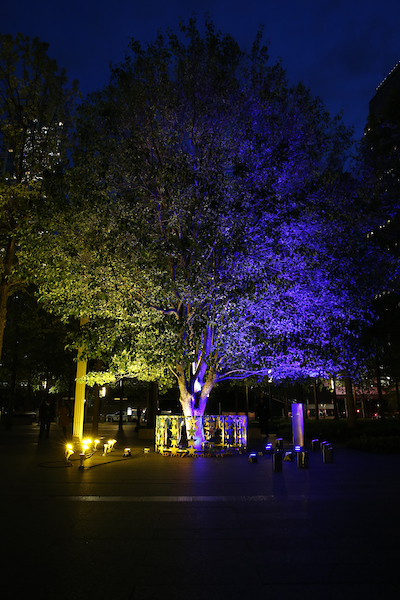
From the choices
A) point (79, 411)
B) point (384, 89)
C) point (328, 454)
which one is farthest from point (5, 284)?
point (384, 89)

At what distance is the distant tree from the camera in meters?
21.0

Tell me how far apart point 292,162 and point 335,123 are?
165 inches

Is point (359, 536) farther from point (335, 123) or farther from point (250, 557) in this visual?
point (335, 123)

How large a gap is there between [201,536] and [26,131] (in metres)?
21.3

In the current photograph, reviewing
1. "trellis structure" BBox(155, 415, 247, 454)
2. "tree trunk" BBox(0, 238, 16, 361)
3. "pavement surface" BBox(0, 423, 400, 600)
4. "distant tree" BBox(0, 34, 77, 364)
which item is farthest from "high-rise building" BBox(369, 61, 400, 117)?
"pavement surface" BBox(0, 423, 400, 600)

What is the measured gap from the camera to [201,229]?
17047mm

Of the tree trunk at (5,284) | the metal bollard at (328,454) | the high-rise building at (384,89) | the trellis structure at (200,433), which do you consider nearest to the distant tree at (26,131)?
the tree trunk at (5,284)

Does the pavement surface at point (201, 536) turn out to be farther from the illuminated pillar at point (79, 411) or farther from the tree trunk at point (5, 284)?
the tree trunk at point (5, 284)

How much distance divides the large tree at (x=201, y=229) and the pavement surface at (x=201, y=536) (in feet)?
21.8

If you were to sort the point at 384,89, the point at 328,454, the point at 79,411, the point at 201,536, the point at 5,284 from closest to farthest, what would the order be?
the point at 201,536
the point at 328,454
the point at 5,284
the point at 79,411
the point at 384,89

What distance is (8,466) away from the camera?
533 inches

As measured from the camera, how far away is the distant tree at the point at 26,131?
2095cm

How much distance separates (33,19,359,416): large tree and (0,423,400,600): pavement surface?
21.8ft

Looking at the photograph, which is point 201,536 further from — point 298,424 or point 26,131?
point 26,131
